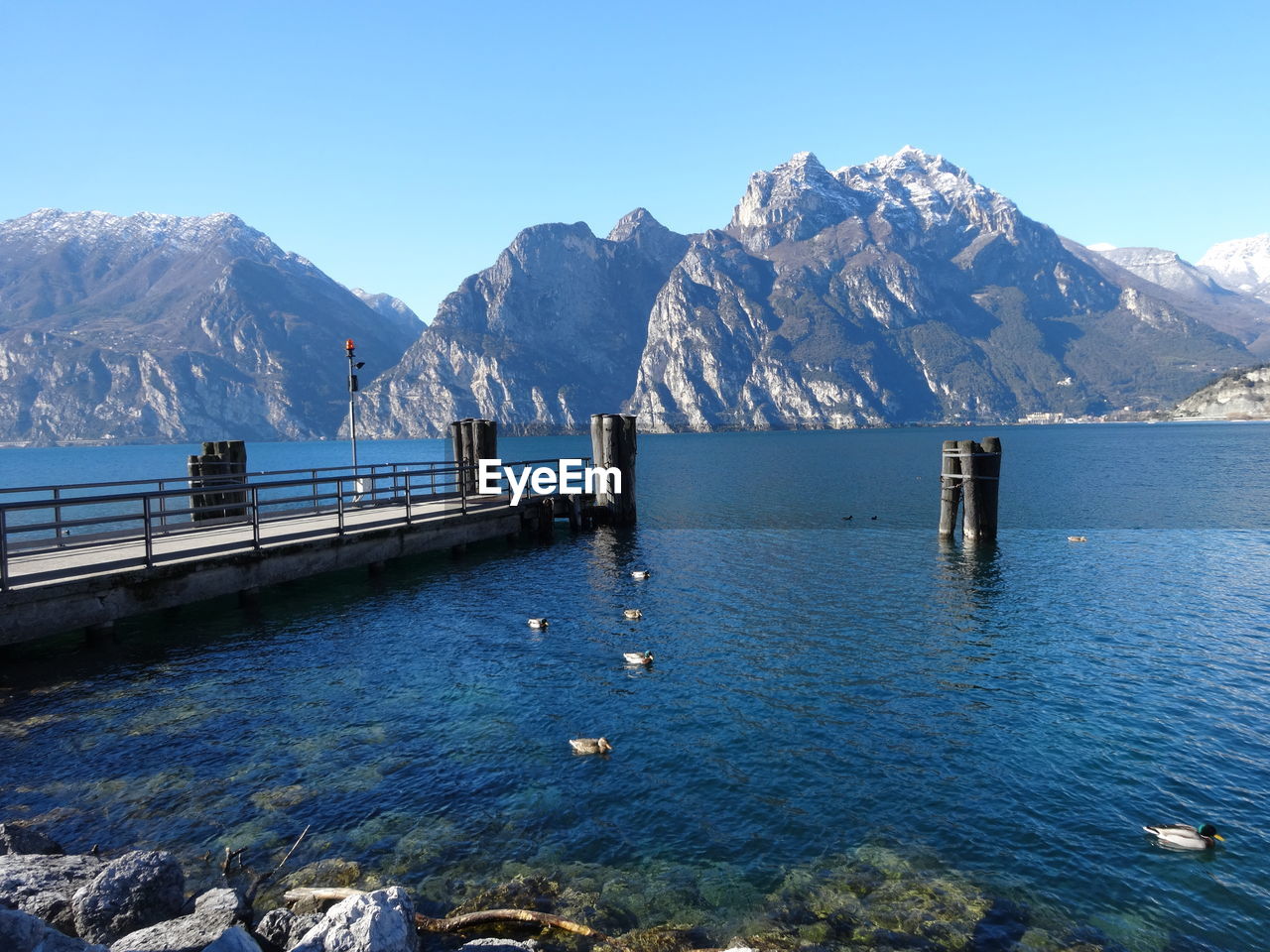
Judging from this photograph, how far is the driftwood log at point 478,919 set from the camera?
25.1 ft

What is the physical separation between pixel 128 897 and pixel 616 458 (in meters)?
30.4

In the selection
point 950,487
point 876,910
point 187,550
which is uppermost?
point 950,487

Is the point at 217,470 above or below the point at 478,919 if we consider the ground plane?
above

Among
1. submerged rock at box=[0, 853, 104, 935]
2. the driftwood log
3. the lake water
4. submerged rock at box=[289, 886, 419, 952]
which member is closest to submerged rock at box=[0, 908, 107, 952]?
submerged rock at box=[0, 853, 104, 935]

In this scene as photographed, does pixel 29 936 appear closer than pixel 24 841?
Yes

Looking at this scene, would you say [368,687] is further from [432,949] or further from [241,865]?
[432,949]

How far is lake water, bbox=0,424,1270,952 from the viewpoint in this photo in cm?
862

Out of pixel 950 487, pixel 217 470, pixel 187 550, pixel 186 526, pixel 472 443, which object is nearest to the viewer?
pixel 187 550

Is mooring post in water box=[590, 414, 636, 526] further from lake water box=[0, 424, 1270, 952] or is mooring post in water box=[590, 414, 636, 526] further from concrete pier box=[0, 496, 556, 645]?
lake water box=[0, 424, 1270, 952]

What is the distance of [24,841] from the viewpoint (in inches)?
338

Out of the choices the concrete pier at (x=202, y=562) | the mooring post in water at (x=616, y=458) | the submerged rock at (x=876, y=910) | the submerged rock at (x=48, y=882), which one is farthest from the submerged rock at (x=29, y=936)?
the mooring post in water at (x=616, y=458)

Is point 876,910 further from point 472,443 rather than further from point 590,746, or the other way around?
point 472,443

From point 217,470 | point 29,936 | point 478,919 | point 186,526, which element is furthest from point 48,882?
point 217,470

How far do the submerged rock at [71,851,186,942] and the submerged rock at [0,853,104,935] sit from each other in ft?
0.72
